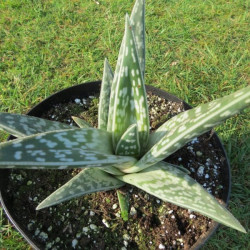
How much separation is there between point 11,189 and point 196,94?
99 cm

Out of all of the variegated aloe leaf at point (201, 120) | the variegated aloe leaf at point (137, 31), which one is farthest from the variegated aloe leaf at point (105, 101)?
the variegated aloe leaf at point (201, 120)

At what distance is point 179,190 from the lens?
32.3 inches

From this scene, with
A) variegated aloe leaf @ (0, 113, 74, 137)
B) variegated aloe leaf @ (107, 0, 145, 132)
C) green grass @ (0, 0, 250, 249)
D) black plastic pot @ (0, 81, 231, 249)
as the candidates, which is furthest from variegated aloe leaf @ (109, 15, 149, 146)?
green grass @ (0, 0, 250, 249)

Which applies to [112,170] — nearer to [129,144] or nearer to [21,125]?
[129,144]

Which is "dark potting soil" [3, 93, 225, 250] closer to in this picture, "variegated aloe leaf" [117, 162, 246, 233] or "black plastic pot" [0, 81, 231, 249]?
"black plastic pot" [0, 81, 231, 249]

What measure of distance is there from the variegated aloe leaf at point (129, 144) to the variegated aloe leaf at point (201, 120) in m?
0.05

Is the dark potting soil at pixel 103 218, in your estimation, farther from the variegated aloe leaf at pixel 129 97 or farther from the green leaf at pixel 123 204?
the variegated aloe leaf at pixel 129 97

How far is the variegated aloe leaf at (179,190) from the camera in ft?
2.38

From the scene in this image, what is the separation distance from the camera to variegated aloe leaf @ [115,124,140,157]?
81 centimetres

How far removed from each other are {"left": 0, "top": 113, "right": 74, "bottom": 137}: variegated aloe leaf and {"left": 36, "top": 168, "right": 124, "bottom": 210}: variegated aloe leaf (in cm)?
15

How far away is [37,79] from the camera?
66.4 inches

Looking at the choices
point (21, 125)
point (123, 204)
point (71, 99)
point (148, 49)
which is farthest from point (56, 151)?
point (148, 49)

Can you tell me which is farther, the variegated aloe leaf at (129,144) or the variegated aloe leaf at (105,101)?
the variegated aloe leaf at (105,101)

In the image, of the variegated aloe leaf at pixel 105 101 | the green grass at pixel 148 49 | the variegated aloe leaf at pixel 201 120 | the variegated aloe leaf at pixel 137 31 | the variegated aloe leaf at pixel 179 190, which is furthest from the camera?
the green grass at pixel 148 49
